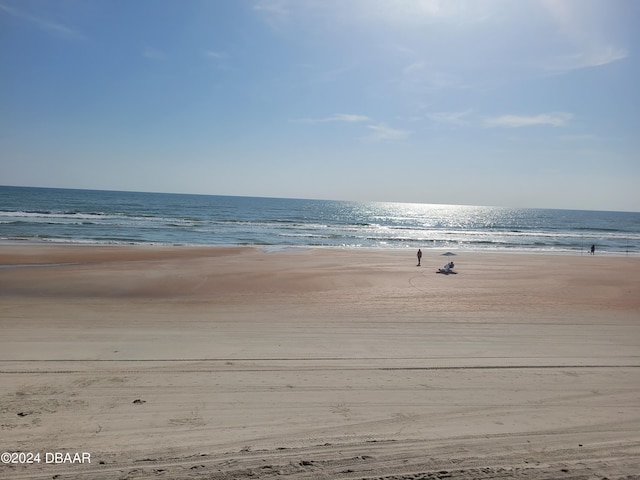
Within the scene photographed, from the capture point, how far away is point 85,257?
2461cm

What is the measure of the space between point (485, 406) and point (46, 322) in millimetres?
10041

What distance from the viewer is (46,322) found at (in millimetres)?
10719

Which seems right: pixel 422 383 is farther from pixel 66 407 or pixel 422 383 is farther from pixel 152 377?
pixel 66 407

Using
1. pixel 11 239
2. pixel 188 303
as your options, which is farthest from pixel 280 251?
pixel 11 239

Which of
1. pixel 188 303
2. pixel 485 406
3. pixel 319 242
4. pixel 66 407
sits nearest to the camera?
pixel 66 407

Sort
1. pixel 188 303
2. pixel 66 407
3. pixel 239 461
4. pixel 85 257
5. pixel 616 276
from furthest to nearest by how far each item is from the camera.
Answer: pixel 85 257
pixel 616 276
pixel 188 303
pixel 66 407
pixel 239 461

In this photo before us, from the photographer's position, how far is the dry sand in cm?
468

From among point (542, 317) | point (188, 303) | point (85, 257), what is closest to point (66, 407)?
point (188, 303)

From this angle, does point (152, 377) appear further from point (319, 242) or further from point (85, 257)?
point (319, 242)

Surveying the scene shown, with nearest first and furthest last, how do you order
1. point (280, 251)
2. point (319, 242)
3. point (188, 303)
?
1. point (188, 303)
2. point (280, 251)
3. point (319, 242)

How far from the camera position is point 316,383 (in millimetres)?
7066

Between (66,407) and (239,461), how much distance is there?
9.52ft

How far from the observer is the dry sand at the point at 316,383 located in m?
4.68

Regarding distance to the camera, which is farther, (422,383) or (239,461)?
(422,383)
